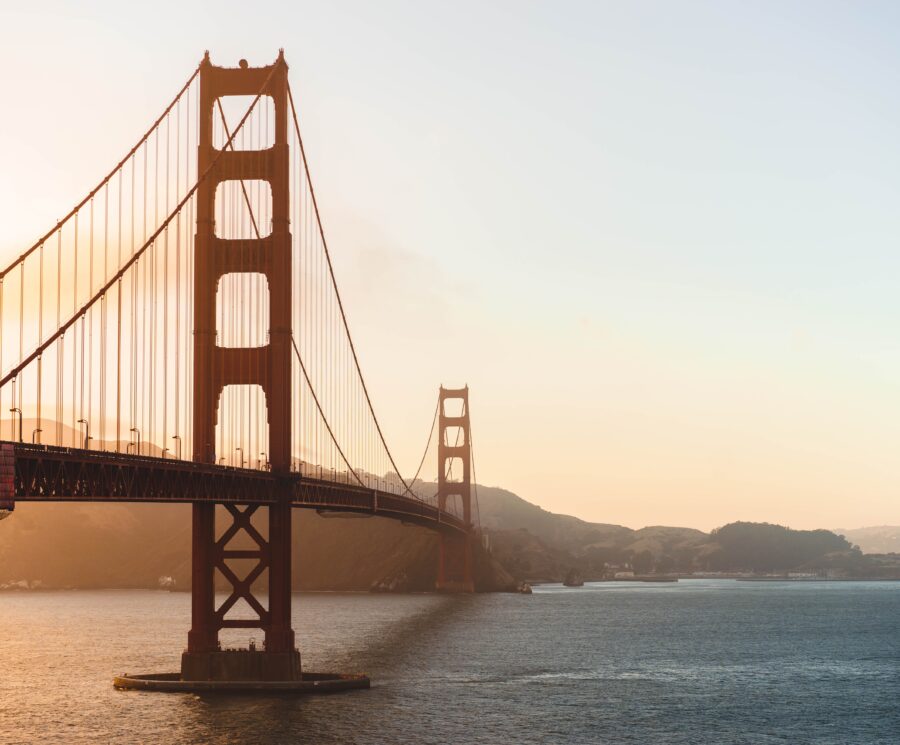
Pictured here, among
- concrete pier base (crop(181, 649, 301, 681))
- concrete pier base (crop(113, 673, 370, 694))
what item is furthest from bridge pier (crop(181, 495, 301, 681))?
concrete pier base (crop(113, 673, 370, 694))

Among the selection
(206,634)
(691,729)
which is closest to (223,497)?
(206,634)

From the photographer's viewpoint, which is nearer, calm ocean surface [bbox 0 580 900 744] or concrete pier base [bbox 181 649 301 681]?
calm ocean surface [bbox 0 580 900 744]

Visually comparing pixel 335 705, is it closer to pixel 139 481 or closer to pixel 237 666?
pixel 237 666

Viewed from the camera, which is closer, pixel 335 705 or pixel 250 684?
pixel 335 705

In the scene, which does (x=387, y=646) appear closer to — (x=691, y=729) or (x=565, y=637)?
(x=565, y=637)

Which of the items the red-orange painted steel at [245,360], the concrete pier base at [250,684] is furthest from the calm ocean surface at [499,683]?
the red-orange painted steel at [245,360]

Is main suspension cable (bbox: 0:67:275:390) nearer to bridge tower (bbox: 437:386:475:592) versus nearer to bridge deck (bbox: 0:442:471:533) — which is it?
bridge deck (bbox: 0:442:471:533)

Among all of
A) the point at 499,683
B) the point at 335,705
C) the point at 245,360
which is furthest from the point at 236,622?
the point at 499,683
